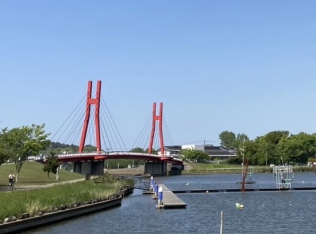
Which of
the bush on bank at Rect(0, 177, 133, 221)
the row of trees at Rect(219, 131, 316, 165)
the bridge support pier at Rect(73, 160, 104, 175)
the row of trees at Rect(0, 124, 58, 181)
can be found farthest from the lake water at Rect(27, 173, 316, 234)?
the row of trees at Rect(219, 131, 316, 165)

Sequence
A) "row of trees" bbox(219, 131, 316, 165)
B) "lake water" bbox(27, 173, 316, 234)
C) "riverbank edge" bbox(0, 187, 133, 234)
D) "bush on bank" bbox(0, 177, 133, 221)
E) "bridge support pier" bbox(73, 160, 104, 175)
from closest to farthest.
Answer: "riverbank edge" bbox(0, 187, 133, 234) < "bush on bank" bbox(0, 177, 133, 221) < "lake water" bbox(27, 173, 316, 234) < "bridge support pier" bbox(73, 160, 104, 175) < "row of trees" bbox(219, 131, 316, 165)

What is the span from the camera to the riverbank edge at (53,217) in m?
29.1

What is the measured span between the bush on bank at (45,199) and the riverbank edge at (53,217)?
41cm

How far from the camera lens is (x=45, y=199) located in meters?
35.1

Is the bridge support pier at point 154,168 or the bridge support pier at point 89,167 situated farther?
the bridge support pier at point 154,168

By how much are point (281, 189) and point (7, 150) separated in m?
35.0

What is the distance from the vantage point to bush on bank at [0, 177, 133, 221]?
30231 mm

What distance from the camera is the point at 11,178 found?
172 ft

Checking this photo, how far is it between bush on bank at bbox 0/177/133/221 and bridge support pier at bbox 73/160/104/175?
77028mm

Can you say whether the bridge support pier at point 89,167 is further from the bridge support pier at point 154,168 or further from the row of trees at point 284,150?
the row of trees at point 284,150

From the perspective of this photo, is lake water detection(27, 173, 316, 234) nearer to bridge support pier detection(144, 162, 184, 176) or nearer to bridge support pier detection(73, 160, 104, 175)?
bridge support pier detection(73, 160, 104, 175)

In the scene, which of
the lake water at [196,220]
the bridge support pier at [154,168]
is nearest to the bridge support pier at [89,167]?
the bridge support pier at [154,168]

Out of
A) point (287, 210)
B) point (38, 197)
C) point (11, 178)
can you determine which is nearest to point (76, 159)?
point (11, 178)

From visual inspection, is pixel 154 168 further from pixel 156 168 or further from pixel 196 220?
pixel 196 220
